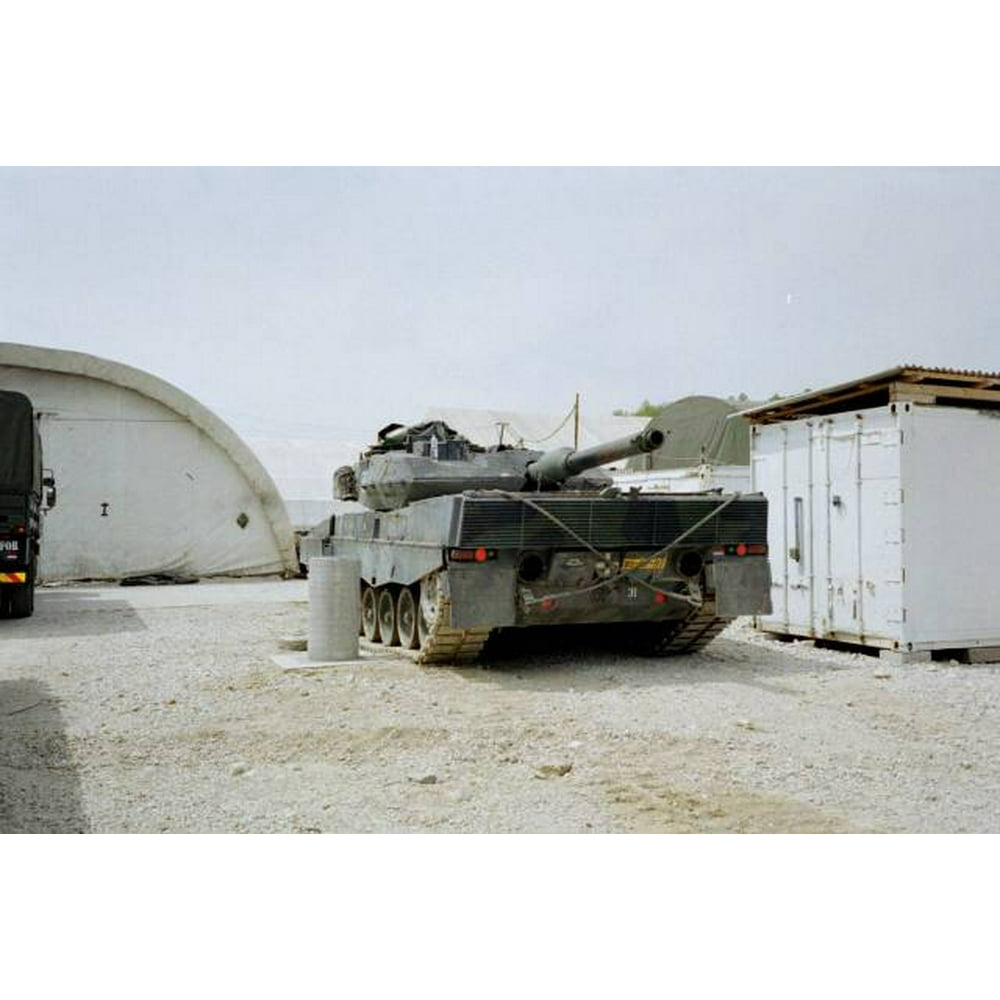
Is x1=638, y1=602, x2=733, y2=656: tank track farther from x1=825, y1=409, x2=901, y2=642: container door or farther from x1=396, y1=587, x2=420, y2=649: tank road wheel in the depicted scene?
x1=396, y1=587, x2=420, y2=649: tank road wheel

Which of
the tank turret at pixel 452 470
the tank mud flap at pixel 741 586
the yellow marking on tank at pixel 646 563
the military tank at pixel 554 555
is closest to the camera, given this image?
the military tank at pixel 554 555

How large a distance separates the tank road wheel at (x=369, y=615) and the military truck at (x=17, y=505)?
5158 millimetres

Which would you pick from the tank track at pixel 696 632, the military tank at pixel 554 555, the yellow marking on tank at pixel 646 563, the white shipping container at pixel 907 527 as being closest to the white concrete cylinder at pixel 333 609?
the military tank at pixel 554 555

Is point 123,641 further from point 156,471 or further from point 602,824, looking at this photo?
point 156,471

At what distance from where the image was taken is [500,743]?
6.76m

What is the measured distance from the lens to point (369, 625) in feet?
40.5

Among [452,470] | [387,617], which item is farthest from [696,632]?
[387,617]

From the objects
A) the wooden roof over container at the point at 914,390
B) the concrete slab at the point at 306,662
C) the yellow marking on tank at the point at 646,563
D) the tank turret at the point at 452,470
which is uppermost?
the wooden roof over container at the point at 914,390

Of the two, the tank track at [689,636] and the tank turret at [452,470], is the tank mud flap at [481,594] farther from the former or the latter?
the tank track at [689,636]

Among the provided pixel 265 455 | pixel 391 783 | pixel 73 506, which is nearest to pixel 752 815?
pixel 391 783

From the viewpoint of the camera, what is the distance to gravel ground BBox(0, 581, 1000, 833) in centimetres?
521

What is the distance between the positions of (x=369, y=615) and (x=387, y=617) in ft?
2.41

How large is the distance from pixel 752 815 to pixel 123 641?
8939 millimetres

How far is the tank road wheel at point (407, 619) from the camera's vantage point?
10.8m
